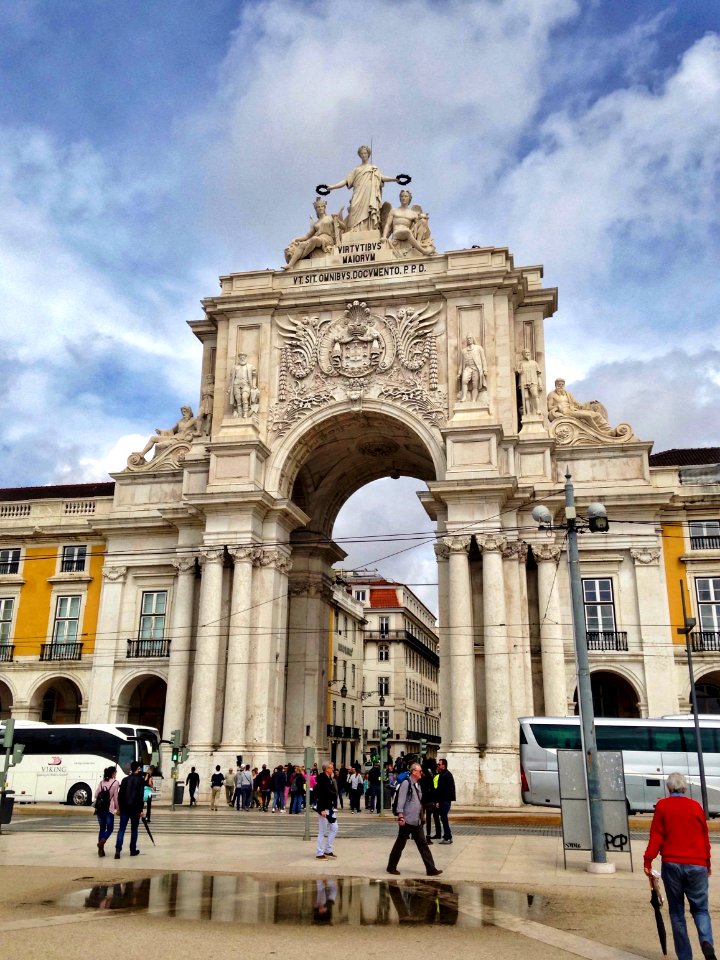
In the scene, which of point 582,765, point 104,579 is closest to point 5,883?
point 582,765

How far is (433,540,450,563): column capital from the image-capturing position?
111ft

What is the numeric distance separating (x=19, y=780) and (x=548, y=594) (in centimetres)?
2099

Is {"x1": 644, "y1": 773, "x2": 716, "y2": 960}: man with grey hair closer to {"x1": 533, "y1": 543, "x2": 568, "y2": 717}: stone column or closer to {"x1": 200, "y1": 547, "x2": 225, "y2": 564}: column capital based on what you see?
{"x1": 533, "y1": 543, "x2": 568, "y2": 717}: stone column

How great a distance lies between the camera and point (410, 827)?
1465 centimetres

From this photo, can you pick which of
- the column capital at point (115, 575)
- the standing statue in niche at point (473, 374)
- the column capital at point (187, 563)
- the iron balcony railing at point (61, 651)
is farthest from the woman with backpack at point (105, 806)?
the iron balcony railing at point (61, 651)

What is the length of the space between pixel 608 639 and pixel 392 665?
53.1 metres

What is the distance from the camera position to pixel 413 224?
39875mm

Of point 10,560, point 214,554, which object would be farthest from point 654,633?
point 10,560

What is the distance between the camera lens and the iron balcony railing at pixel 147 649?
125 ft

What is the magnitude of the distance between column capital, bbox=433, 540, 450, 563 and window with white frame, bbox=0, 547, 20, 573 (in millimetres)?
20791

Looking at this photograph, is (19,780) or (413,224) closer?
(19,780)

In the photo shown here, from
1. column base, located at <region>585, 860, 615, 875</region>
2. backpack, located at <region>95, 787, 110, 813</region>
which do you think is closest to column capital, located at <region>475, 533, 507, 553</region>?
column base, located at <region>585, 860, 615, 875</region>

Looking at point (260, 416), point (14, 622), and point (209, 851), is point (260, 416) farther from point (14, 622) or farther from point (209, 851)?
point (209, 851)

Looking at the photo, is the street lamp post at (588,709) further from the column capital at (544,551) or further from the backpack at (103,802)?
the column capital at (544,551)
